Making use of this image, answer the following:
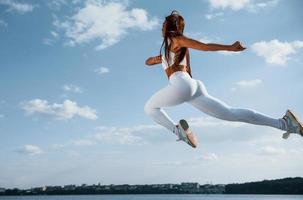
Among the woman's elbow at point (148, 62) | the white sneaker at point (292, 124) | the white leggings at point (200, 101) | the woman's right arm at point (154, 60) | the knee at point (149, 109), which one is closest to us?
the white leggings at point (200, 101)

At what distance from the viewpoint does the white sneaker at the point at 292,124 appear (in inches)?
287

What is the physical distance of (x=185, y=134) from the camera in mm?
7855

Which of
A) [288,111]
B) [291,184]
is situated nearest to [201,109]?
[288,111]

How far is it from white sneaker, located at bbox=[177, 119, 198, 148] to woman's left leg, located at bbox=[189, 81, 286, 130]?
0.68 metres

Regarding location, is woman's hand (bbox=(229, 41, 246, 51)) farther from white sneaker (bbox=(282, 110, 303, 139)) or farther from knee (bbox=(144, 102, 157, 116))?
knee (bbox=(144, 102, 157, 116))

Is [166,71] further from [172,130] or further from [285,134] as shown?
[285,134]

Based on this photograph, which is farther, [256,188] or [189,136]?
[256,188]

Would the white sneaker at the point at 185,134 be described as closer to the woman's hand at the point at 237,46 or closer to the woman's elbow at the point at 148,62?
the woman's elbow at the point at 148,62

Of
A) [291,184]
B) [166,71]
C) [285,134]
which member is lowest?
[285,134]

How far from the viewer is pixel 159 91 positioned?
24.3 ft

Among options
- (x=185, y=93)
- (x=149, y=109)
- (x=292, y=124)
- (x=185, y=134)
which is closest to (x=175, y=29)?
(x=185, y=93)

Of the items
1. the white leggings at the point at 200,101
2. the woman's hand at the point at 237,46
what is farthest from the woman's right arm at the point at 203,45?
the white leggings at the point at 200,101

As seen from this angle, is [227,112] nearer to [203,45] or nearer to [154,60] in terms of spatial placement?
[203,45]

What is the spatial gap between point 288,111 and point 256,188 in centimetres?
18662
